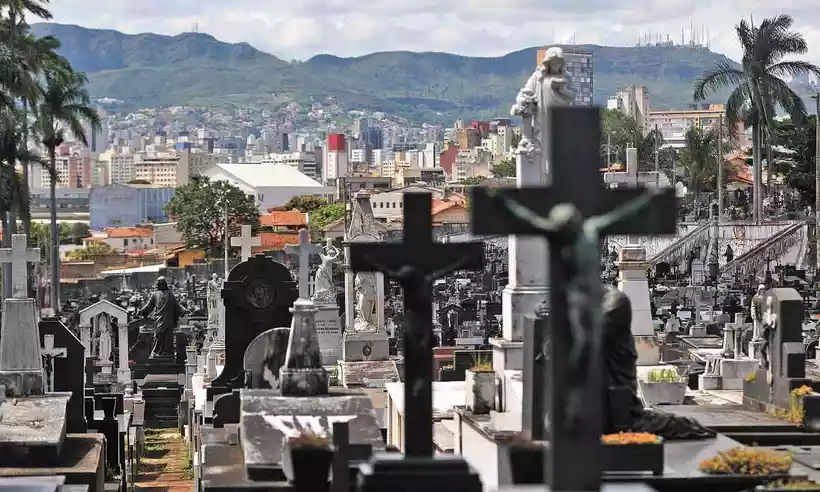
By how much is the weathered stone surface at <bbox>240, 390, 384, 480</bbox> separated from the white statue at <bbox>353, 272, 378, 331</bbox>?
12336 mm

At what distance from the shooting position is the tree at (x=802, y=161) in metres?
59.5

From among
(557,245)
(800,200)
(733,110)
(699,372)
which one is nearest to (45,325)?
(699,372)

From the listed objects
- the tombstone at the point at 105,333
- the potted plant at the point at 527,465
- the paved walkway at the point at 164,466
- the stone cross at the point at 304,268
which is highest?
the stone cross at the point at 304,268

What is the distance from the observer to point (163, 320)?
32.7m

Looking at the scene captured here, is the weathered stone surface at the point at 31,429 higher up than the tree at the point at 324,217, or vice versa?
the tree at the point at 324,217

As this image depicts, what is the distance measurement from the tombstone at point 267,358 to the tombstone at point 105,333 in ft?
38.9

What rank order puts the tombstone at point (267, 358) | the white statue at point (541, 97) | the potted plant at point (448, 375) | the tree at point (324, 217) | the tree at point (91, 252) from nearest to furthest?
the white statue at point (541, 97)
the tombstone at point (267, 358)
the potted plant at point (448, 375)
the tree at point (324, 217)
the tree at point (91, 252)

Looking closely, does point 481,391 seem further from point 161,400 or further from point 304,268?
point 161,400

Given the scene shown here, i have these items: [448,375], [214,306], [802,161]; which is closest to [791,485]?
[448,375]

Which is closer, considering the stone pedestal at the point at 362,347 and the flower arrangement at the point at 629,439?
the flower arrangement at the point at 629,439

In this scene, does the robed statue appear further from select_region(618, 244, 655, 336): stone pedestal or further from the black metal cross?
the black metal cross

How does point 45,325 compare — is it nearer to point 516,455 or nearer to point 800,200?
point 516,455

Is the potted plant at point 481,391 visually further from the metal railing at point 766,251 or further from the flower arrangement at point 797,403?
the metal railing at point 766,251

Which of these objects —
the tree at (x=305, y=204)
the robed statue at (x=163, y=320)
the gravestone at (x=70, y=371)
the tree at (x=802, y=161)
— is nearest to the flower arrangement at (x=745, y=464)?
the gravestone at (x=70, y=371)
